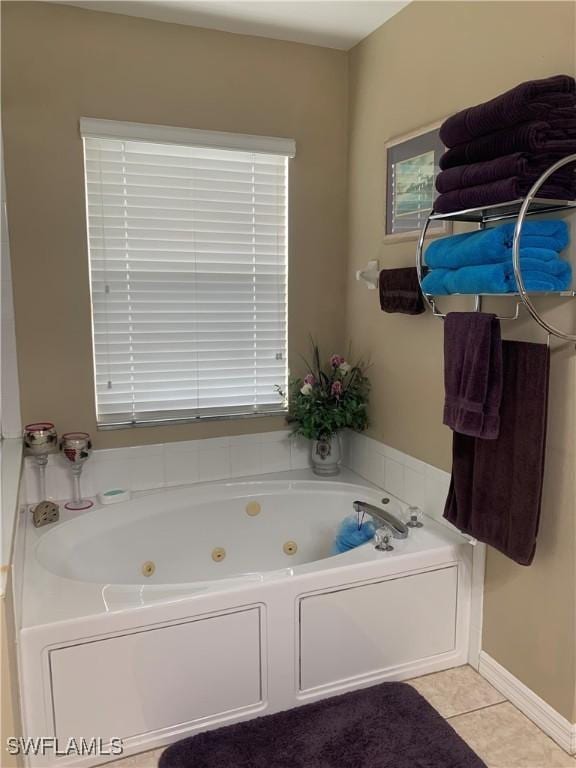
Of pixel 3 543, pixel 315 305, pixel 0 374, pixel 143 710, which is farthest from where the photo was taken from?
pixel 315 305

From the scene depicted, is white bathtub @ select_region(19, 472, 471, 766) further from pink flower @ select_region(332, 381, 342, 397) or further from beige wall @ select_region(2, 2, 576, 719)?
pink flower @ select_region(332, 381, 342, 397)

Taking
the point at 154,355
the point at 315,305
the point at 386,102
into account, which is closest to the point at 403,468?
the point at 315,305

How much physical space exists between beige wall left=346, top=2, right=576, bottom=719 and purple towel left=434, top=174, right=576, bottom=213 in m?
0.35

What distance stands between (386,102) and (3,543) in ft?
7.50

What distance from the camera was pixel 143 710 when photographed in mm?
1893

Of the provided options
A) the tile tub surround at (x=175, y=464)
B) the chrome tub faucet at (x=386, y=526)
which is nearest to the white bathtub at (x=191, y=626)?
the chrome tub faucet at (x=386, y=526)

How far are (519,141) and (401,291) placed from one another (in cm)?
87

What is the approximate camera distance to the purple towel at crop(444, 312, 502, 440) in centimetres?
190

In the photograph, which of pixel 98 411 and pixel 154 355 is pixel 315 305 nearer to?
pixel 154 355

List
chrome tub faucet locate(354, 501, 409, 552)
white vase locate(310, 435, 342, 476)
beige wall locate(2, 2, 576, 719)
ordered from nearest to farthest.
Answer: beige wall locate(2, 2, 576, 719) < chrome tub faucet locate(354, 501, 409, 552) < white vase locate(310, 435, 342, 476)

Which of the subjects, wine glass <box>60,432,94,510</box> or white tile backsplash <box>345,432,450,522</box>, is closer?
white tile backsplash <box>345,432,450,522</box>

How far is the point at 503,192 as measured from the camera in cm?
172

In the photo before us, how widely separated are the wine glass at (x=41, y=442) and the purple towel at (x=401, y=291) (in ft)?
4.95

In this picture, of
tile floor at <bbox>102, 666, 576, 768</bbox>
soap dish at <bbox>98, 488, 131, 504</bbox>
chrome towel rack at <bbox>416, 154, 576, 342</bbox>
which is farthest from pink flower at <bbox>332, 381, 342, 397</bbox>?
tile floor at <bbox>102, 666, 576, 768</bbox>
